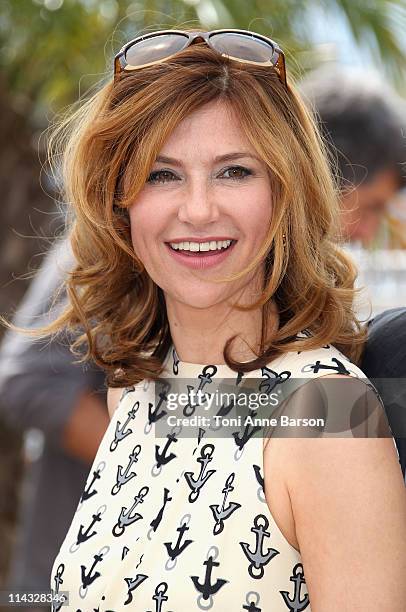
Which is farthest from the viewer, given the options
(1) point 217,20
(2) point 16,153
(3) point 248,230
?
(2) point 16,153

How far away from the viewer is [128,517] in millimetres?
1793

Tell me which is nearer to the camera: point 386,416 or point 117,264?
point 386,416

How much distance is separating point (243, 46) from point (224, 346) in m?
0.56

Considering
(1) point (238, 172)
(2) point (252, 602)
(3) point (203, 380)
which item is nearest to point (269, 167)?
(1) point (238, 172)

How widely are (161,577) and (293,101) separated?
0.88 meters

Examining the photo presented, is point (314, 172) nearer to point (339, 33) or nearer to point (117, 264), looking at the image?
point (117, 264)

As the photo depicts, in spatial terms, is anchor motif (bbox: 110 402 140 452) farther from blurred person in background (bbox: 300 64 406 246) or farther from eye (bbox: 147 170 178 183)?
blurred person in background (bbox: 300 64 406 246)

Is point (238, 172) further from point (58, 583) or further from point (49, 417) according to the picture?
point (49, 417)

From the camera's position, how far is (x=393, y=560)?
1486 mm

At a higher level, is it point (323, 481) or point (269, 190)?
point (269, 190)

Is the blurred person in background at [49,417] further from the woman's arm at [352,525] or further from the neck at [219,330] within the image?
the woman's arm at [352,525]

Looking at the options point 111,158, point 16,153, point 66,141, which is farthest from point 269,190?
point 16,153

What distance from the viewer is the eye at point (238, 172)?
1.78 m

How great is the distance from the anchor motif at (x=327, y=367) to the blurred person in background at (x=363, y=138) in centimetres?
108
